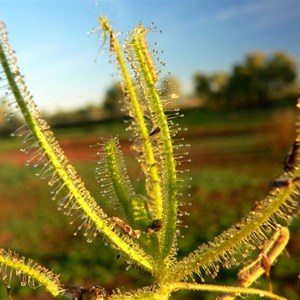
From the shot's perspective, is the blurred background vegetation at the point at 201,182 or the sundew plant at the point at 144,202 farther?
the blurred background vegetation at the point at 201,182

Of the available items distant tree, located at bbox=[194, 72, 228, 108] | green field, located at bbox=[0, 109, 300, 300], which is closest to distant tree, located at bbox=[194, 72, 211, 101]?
distant tree, located at bbox=[194, 72, 228, 108]

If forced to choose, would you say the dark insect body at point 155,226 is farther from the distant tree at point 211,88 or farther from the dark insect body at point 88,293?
the distant tree at point 211,88

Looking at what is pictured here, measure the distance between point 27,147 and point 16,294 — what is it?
16.5 m

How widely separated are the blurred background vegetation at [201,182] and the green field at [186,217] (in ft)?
0.14

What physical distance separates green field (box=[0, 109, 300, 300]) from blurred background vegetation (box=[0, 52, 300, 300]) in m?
0.04

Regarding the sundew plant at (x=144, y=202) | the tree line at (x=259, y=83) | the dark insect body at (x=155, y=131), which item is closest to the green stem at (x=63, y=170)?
the sundew plant at (x=144, y=202)

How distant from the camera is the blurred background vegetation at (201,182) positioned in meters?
16.2

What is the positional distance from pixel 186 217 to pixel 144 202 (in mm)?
21796

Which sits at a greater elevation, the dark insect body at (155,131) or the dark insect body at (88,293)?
the dark insect body at (155,131)

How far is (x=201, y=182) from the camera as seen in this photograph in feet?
104

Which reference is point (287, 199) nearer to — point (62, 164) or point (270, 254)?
point (270, 254)

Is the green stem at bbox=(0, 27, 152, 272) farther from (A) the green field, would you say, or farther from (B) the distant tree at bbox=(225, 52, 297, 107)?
(B) the distant tree at bbox=(225, 52, 297, 107)

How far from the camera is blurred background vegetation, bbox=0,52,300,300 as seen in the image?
1620 cm

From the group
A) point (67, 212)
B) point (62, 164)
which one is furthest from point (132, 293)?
point (62, 164)
